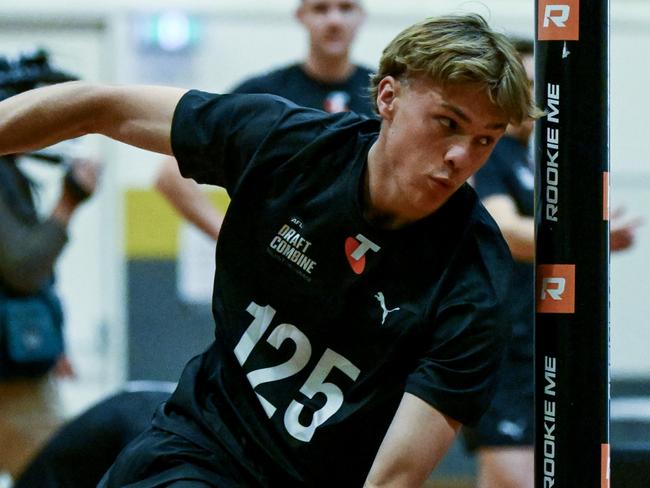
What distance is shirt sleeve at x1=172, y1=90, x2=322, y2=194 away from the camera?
7.86ft

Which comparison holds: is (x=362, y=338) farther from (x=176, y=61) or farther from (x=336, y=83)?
(x=176, y=61)

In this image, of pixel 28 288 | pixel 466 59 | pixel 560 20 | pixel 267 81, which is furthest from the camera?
pixel 28 288

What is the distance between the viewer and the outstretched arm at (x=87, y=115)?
7.84 feet

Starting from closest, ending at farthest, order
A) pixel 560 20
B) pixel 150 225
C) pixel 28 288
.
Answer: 1. pixel 560 20
2. pixel 28 288
3. pixel 150 225

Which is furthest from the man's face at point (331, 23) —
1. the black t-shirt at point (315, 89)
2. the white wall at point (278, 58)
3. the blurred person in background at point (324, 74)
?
the white wall at point (278, 58)

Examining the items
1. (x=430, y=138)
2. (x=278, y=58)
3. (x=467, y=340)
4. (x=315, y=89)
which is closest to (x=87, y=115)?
(x=430, y=138)

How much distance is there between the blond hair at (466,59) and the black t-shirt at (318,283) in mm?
217

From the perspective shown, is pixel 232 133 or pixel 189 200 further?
pixel 189 200

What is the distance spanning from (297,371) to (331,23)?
2.27 meters

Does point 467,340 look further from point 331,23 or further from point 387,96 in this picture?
point 331,23

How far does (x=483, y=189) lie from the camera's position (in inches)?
175

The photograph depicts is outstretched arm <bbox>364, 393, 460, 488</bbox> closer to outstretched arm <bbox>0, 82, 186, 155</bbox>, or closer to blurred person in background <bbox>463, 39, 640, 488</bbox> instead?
outstretched arm <bbox>0, 82, 186, 155</bbox>

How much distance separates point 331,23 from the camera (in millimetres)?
4430

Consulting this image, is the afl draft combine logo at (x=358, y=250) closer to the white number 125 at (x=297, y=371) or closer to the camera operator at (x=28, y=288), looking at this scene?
the white number 125 at (x=297, y=371)
